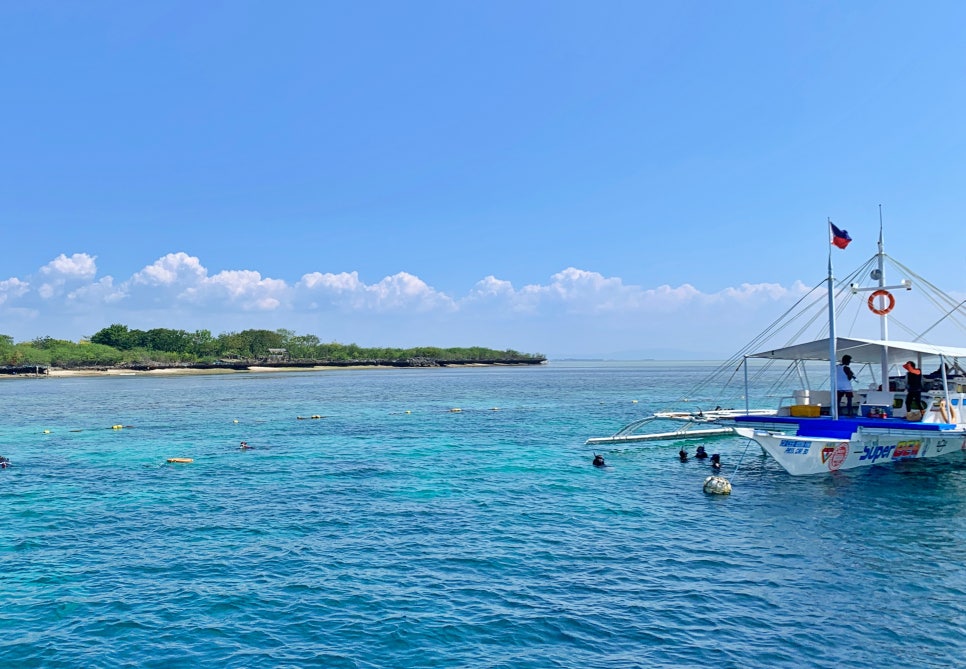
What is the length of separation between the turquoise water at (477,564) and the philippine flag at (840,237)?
10829 mm

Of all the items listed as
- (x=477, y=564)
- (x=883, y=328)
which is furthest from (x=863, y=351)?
(x=477, y=564)

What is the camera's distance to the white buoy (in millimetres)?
26344

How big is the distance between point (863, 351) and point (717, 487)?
14196 millimetres

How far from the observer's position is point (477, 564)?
17922mm

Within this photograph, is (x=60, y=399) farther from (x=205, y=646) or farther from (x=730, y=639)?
(x=730, y=639)

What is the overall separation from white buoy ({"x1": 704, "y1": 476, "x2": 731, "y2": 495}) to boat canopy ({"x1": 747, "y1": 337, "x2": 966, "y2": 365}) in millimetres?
10759

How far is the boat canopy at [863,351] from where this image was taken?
3172 centimetres

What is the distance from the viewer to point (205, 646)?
13.2 metres

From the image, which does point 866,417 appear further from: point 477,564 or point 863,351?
point 477,564

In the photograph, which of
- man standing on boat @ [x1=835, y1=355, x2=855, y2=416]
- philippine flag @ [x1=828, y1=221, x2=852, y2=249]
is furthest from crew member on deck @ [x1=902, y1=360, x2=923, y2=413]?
philippine flag @ [x1=828, y1=221, x2=852, y2=249]

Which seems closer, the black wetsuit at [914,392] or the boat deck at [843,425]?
the boat deck at [843,425]

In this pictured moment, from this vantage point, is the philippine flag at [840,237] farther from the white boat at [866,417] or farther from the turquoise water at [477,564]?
the turquoise water at [477,564]

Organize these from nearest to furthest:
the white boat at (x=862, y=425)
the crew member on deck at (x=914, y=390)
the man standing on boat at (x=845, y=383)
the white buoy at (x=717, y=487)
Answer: the white buoy at (x=717, y=487) < the white boat at (x=862, y=425) < the crew member on deck at (x=914, y=390) < the man standing on boat at (x=845, y=383)

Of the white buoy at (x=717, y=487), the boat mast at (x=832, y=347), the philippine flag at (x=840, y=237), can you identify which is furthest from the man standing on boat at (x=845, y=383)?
the white buoy at (x=717, y=487)
